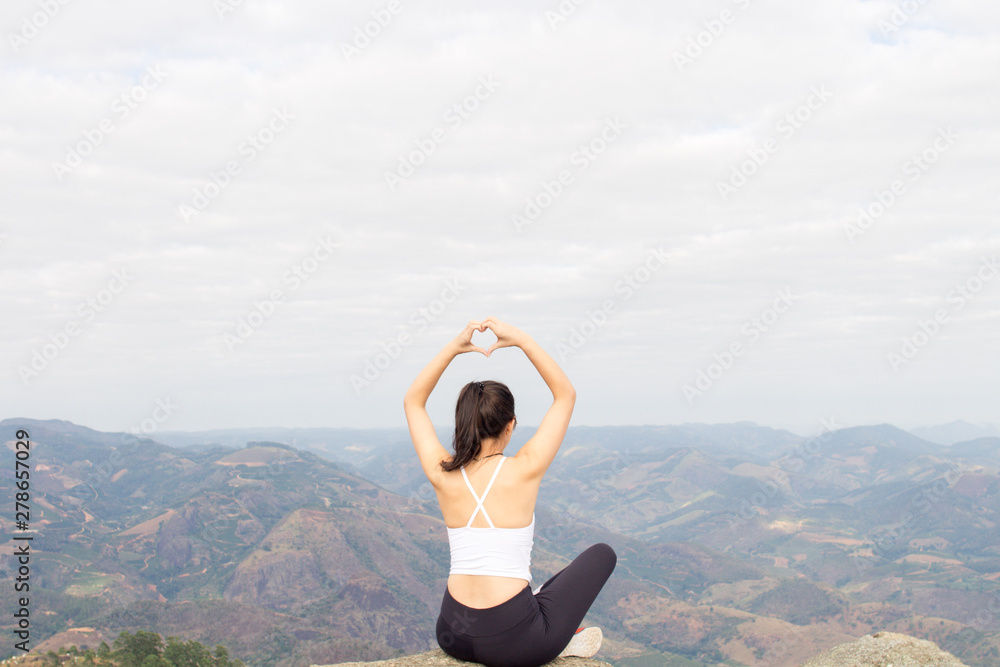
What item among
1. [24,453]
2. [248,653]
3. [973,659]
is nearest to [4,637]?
[248,653]

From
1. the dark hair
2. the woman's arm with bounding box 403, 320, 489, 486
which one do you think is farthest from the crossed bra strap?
the woman's arm with bounding box 403, 320, 489, 486

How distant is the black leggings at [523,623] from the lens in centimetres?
743

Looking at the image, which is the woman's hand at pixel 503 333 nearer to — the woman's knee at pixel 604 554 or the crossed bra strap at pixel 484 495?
the crossed bra strap at pixel 484 495

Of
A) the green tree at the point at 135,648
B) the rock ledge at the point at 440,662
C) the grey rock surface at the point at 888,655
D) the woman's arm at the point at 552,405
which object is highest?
the woman's arm at the point at 552,405

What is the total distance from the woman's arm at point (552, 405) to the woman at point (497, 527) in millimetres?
12

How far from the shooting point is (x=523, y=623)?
24.5ft

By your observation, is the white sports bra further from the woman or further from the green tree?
the green tree

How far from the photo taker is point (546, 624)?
7.69m

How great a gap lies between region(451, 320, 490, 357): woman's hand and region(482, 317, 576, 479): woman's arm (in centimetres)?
8

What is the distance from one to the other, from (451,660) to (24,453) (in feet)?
98.8

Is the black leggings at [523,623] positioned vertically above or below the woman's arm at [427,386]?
below

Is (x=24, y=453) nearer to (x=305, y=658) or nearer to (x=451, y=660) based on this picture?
(x=451, y=660)

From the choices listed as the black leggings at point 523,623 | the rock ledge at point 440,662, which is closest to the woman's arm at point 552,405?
the black leggings at point 523,623

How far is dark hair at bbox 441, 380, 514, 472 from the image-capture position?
741cm
